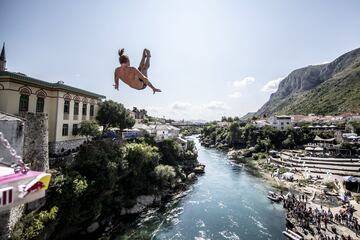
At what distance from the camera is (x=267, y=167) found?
47.7m

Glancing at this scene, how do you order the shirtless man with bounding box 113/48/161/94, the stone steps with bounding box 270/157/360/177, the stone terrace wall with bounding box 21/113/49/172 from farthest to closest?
the stone steps with bounding box 270/157/360/177 → the stone terrace wall with bounding box 21/113/49/172 → the shirtless man with bounding box 113/48/161/94

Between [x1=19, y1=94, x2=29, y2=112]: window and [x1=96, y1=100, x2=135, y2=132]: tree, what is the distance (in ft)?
35.6

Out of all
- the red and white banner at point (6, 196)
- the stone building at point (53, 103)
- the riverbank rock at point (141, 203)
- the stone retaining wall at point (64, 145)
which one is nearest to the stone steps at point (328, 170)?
the riverbank rock at point (141, 203)

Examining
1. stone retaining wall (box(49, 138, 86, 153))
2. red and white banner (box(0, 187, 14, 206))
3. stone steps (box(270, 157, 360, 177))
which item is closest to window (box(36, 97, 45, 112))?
stone retaining wall (box(49, 138, 86, 153))

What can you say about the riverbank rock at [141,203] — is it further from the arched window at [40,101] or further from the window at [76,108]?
the arched window at [40,101]

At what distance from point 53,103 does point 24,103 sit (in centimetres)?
328

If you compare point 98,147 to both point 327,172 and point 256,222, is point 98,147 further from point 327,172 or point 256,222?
point 327,172

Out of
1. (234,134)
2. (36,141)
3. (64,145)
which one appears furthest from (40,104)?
(234,134)

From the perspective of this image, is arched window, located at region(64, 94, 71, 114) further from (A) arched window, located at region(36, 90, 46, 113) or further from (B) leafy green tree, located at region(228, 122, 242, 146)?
(B) leafy green tree, located at region(228, 122, 242, 146)

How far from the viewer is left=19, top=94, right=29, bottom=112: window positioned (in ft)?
65.4

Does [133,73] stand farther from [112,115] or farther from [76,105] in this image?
[112,115]

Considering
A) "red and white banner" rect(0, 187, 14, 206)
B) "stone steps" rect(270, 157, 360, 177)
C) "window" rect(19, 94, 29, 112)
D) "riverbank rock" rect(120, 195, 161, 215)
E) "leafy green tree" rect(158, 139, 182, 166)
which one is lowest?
"riverbank rock" rect(120, 195, 161, 215)

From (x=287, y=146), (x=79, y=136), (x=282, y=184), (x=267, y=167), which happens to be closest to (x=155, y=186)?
(x=79, y=136)

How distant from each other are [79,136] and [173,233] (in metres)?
16.5
